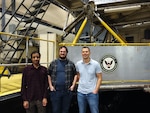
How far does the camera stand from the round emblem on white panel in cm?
484

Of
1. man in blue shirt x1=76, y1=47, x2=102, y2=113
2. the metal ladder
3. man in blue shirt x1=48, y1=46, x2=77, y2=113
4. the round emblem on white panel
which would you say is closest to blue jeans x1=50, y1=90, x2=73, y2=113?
man in blue shirt x1=48, y1=46, x2=77, y2=113

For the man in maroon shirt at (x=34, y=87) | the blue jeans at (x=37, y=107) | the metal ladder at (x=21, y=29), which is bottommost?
the blue jeans at (x=37, y=107)

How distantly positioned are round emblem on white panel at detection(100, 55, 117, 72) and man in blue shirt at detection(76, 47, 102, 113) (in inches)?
57.0

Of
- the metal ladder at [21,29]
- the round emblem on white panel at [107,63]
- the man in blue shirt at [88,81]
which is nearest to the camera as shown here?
the man in blue shirt at [88,81]

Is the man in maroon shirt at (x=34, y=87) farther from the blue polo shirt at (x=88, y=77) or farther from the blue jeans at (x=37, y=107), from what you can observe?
the blue polo shirt at (x=88, y=77)

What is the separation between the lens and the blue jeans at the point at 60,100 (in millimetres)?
3432

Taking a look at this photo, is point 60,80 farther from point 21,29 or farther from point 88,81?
point 21,29

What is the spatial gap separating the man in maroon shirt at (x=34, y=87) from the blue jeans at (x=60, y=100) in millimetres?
231

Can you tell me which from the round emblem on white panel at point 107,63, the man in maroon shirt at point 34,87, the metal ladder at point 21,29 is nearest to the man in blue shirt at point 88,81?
the man in maroon shirt at point 34,87

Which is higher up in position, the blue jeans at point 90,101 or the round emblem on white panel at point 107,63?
the round emblem on white panel at point 107,63

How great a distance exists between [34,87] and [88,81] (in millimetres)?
814

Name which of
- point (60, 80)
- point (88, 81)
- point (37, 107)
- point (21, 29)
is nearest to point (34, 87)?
point (37, 107)

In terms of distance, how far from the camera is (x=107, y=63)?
16.0 ft

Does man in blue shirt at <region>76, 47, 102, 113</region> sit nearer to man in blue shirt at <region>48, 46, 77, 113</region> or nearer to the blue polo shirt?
the blue polo shirt
